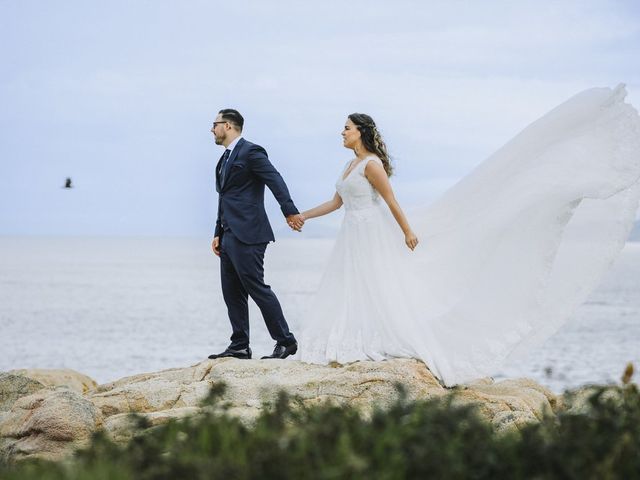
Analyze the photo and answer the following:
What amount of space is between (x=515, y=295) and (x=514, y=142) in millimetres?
1611

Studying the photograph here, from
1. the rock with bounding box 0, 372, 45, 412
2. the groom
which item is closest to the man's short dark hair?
the groom

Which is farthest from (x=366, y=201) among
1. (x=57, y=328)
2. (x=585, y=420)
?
(x=57, y=328)

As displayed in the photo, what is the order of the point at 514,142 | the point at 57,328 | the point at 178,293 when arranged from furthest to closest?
1. the point at 178,293
2. the point at 57,328
3. the point at 514,142

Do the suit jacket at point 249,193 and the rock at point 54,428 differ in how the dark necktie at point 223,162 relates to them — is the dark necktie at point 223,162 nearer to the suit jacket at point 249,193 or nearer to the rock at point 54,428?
the suit jacket at point 249,193

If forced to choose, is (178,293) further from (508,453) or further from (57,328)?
(508,453)

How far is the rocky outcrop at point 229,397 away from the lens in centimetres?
764

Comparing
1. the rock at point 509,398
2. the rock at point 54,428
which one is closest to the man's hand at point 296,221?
the rock at point 509,398

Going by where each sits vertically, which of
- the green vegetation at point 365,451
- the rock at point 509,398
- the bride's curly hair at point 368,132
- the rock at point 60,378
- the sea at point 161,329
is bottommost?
the sea at point 161,329

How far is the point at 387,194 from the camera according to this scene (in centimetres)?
958

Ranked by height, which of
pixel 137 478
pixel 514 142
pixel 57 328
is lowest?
pixel 57 328

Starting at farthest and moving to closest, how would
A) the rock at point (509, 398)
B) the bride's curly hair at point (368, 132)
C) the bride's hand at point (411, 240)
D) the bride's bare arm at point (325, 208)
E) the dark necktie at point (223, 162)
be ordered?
the dark necktie at point (223, 162) < the bride's bare arm at point (325, 208) < the bride's hand at point (411, 240) < the bride's curly hair at point (368, 132) < the rock at point (509, 398)

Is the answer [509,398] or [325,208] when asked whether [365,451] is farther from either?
[325,208]

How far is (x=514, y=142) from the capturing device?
10344 mm

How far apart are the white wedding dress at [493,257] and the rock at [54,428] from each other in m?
2.48
